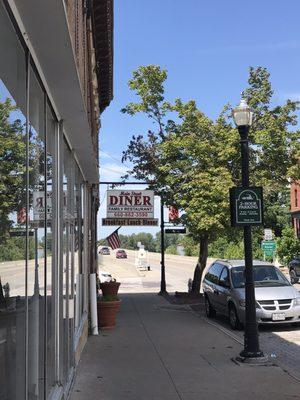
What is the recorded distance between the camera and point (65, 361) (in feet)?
22.9

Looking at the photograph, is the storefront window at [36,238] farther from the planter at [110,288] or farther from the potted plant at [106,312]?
the planter at [110,288]

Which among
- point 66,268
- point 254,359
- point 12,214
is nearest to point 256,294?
point 254,359

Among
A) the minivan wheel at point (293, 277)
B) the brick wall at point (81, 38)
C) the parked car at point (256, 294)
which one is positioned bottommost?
the minivan wheel at point (293, 277)

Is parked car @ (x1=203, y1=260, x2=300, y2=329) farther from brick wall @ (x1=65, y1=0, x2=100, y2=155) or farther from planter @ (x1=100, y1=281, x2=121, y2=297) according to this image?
brick wall @ (x1=65, y1=0, x2=100, y2=155)

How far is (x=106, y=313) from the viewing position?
46.1 feet

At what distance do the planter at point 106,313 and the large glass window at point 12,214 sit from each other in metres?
10.4

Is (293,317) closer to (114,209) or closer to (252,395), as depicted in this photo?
(252,395)

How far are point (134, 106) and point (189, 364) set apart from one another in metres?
13.3

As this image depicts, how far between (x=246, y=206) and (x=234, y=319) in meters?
4.96

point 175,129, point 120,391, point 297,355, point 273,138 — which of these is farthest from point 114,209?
point 120,391

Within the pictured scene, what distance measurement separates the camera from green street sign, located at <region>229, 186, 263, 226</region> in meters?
10.1

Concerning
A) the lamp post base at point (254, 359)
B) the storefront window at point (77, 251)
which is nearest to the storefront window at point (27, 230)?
the storefront window at point (77, 251)

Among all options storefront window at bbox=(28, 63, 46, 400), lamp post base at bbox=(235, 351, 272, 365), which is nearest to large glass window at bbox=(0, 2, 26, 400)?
storefront window at bbox=(28, 63, 46, 400)

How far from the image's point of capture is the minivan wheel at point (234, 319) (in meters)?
14.1
